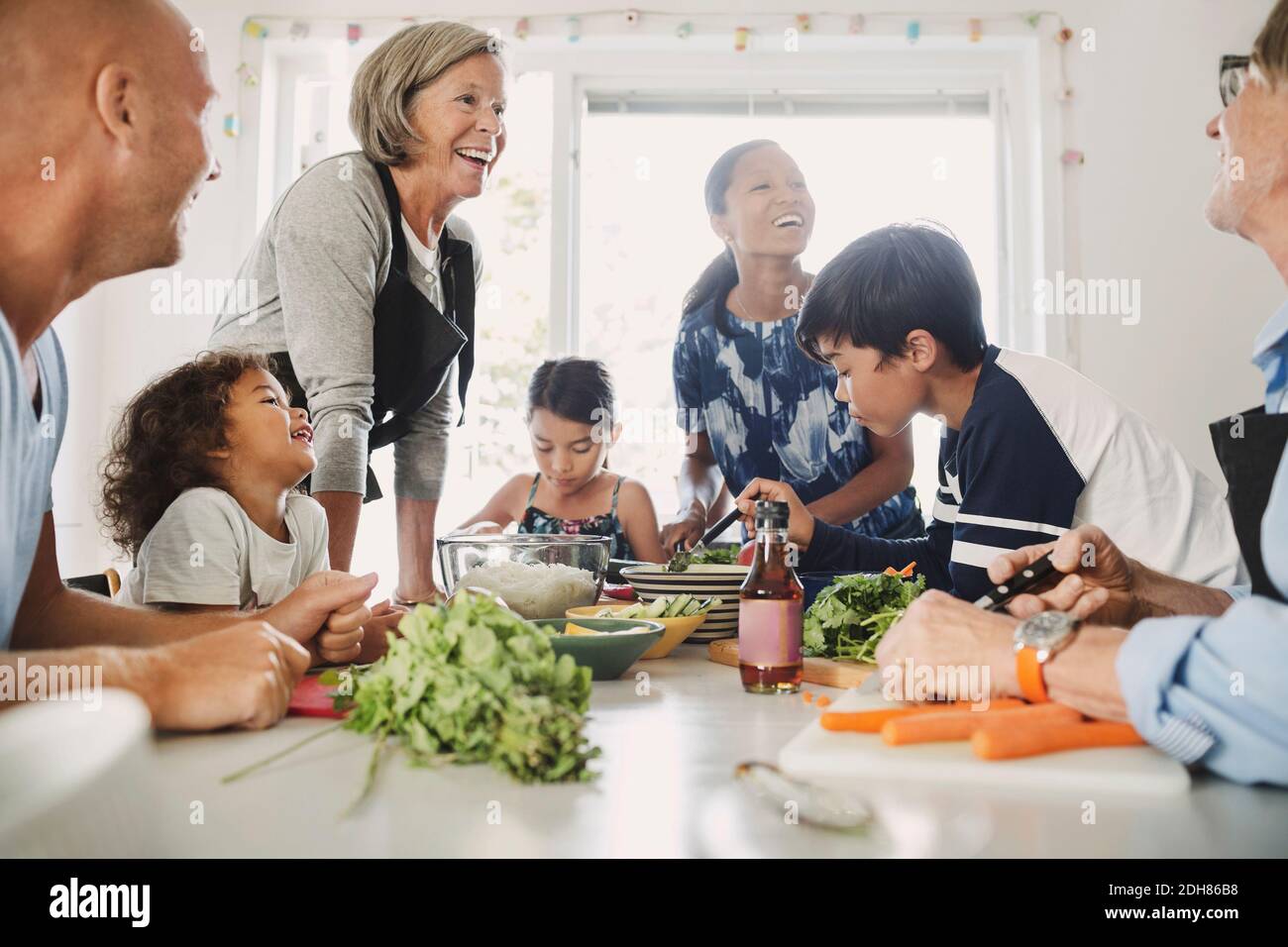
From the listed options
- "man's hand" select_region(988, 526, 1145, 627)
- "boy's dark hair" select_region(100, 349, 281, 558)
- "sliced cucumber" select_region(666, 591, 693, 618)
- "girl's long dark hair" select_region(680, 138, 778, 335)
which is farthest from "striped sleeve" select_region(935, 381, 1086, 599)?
"girl's long dark hair" select_region(680, 138, 778, 335)

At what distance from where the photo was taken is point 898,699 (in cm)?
99

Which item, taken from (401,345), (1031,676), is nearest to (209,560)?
(401,345)

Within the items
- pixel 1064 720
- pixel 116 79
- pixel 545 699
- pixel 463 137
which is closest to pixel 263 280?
pixel 463 137

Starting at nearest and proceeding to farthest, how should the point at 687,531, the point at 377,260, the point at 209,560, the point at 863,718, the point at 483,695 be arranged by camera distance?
the point at 483,695
the point at 863,718
the point at 209,560
the point at 377,260
the point at 687,531

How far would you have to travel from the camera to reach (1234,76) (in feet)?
4.27

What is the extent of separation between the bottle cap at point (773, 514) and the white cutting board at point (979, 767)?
11.9 inches

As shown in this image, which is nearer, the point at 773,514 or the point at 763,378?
the point at 773,514

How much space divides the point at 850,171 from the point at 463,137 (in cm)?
202

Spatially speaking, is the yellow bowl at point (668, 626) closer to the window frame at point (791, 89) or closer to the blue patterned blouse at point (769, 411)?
the blue patterned blouse at point (769, 411)

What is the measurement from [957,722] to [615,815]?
31cm

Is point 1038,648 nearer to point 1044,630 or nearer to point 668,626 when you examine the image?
point 1044,630

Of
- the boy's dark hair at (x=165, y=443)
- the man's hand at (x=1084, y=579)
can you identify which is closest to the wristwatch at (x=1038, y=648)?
the man's hand at (x=1084, y=579)

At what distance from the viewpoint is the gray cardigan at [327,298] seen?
186 cm
